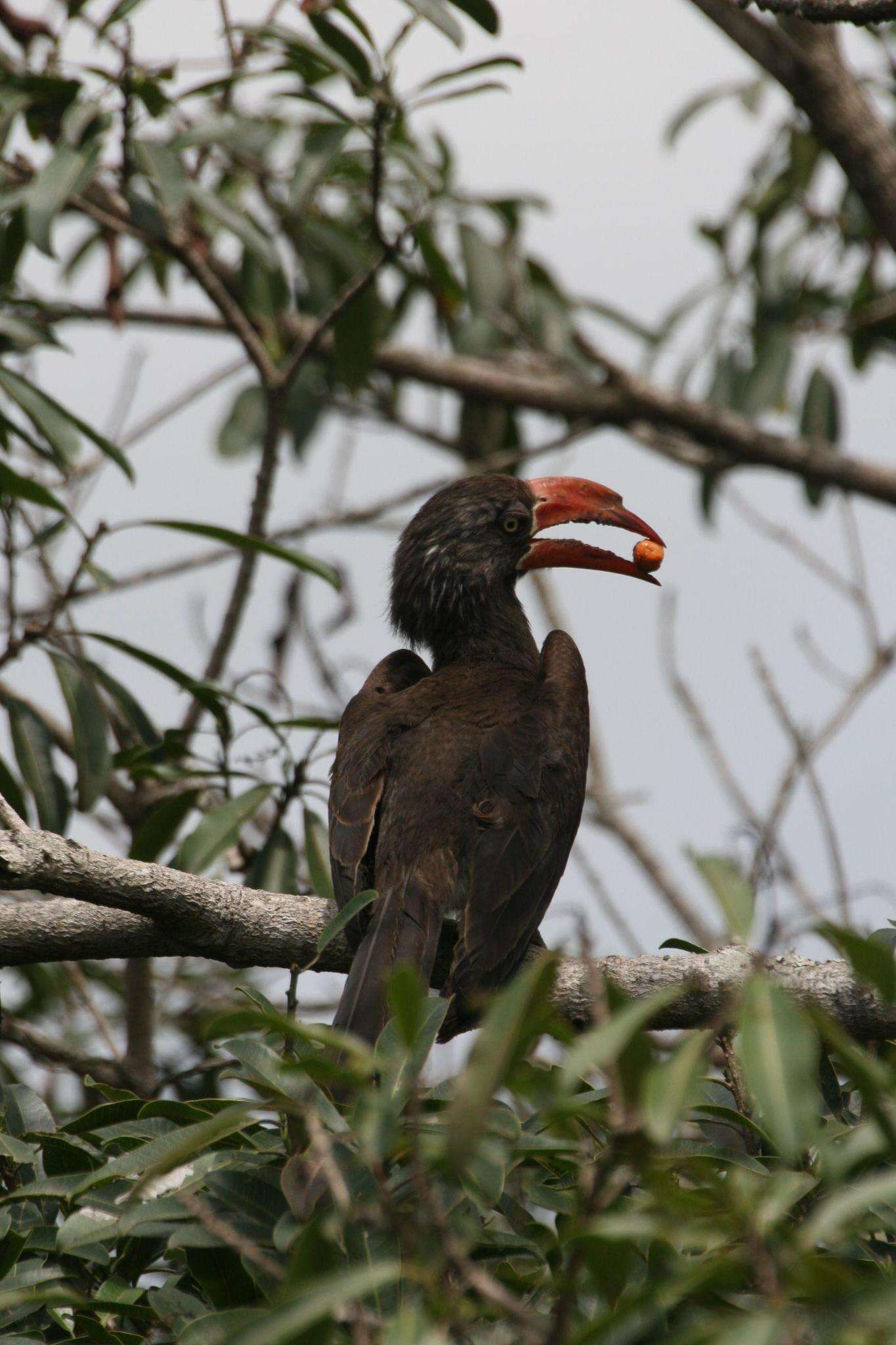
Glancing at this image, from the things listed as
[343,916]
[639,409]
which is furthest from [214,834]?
[639,409]

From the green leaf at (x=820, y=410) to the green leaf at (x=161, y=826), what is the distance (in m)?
3.97

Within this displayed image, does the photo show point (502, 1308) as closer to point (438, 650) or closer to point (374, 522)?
point (438, 650)

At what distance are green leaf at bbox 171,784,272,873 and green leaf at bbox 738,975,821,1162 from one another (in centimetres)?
268

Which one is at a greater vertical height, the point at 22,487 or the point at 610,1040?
the point at 22,487

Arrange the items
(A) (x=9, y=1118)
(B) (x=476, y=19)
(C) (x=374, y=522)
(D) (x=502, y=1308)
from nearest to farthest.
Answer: (D) (x=502, y=1308) → (A) (x=9, y=1118) → (B) (x=476, y=19) → (C) (x=374, y=522)

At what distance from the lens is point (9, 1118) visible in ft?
8.23

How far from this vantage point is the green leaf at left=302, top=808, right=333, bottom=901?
159 inches

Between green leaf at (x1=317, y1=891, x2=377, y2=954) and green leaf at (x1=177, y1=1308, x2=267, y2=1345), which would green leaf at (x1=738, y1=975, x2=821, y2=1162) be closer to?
green leaf at (x1=177, y1=1308, x2=267, y2=1345)

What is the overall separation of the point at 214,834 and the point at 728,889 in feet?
7.77

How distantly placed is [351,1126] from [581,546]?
123 inches

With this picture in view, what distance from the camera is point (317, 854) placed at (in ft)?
13.6

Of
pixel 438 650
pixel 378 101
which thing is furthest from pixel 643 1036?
pixel 378 101

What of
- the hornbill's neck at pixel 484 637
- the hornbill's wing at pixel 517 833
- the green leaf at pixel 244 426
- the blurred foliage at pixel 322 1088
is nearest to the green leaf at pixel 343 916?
the blurred foliage at pixel 322 1088

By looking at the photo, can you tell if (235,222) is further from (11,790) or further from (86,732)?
(11,790)
